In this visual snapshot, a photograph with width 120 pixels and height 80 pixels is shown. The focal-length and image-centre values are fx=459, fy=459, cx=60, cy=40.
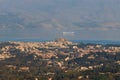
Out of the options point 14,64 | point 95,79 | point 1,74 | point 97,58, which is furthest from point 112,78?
point 97,58

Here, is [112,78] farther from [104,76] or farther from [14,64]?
[14,64]

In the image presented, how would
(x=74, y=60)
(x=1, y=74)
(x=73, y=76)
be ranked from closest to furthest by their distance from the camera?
(x=73, y=76) → (x=1, y=74) → (x=74, y=60)

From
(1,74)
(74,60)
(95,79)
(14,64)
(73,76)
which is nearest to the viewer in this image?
(95,79)

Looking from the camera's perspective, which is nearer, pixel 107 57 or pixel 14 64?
pixel 14 64

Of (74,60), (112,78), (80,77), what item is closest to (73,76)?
(80,77)

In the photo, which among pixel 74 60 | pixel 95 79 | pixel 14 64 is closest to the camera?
pixel 95 79

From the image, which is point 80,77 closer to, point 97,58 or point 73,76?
point 73,76

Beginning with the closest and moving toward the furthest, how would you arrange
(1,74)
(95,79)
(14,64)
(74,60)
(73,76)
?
(95,79), (73,76), (1,74), (14,64), (74,60)

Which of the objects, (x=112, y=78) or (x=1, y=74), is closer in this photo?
(x=112, y=78)
